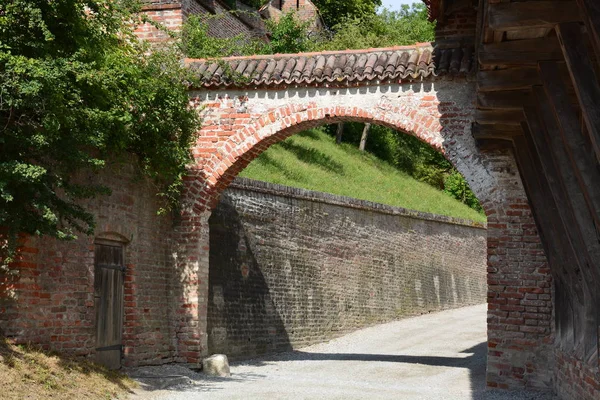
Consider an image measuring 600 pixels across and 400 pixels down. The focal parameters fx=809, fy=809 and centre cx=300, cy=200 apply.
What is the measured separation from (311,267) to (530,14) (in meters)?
12.3

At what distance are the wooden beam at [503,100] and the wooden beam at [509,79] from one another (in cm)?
42

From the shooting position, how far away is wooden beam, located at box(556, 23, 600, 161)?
5.57m

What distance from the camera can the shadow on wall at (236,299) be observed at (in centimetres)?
1400

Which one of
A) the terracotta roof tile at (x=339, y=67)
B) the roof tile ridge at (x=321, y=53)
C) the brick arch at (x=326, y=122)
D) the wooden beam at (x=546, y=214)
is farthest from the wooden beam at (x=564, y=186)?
the roof tile ridge at (x=321, y=53)

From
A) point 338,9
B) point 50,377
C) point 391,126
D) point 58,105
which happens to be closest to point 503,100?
point 391,126

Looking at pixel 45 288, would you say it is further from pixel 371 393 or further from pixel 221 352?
pixel 221 352

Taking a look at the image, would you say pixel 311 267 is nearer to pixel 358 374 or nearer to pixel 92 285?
pixel 358 374

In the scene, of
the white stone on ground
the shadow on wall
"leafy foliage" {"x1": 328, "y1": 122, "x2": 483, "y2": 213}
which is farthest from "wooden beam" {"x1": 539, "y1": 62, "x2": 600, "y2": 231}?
"leafy foliage" {"x1": 328, "y1": 122, "x2": 483, "y2": 213}

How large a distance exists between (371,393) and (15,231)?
4.69 metres

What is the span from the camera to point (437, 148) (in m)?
11.5

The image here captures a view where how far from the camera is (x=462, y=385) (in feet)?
36.2

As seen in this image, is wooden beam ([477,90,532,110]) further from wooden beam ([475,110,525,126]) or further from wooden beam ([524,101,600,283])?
wooden beam ([475,110,525,126])

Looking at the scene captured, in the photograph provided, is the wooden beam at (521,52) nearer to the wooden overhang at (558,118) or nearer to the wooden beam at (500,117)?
the wooden overhang at (558,118)

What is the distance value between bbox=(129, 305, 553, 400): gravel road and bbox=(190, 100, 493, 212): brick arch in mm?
2630
